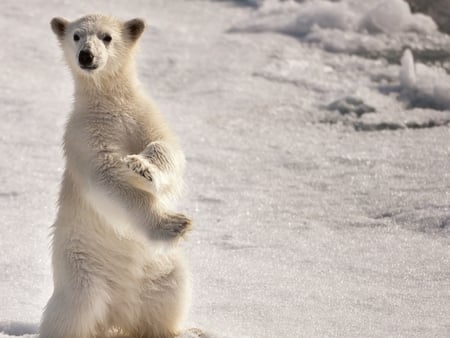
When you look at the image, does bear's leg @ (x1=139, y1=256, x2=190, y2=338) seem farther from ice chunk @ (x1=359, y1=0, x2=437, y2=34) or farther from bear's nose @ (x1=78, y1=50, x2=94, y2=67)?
ice chunk @ (x1=359, y1=0, x2=437, y2=34)

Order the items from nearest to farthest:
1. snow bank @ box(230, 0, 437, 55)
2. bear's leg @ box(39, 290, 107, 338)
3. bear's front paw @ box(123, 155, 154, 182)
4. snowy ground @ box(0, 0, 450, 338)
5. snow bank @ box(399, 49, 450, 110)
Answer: bear's front paw @ box(123, 155, 154, 182)
bear's leg @ box(39, 290, 107, 338)
snowy ground @ box(0, 0, 450, 338)
snow bank @ box(399, 49, 450, 110)
snow bank @ box(230, 0, 437, 55)

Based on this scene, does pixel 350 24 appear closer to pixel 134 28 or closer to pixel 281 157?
pixel 281 157

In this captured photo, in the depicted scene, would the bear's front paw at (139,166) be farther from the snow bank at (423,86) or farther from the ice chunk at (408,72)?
the ice chunk at (408,72)

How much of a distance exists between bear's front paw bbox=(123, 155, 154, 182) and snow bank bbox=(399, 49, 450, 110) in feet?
14.7

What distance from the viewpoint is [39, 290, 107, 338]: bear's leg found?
12.7ft

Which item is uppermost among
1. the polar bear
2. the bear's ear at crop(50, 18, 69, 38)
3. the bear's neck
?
the bear's ear at crop(50, 18, 69, 38)

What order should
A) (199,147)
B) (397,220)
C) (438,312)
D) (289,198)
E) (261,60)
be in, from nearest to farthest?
(438,312) < (397,220) < (289,198) < (199,147) < (261,60)

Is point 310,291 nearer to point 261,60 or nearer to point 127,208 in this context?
point 127,208

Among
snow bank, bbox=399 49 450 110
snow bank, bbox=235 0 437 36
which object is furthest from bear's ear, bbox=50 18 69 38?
snow bank, bbox=235 0 437 36

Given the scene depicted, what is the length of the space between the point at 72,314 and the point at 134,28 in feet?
4.27

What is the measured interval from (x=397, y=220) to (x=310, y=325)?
5.53ft

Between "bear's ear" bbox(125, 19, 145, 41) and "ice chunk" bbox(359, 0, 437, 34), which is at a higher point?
"bear's ear" bbox(125, 19, 145, 41)

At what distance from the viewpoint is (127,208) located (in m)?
3.67

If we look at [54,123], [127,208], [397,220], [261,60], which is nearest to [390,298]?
[397,220]
